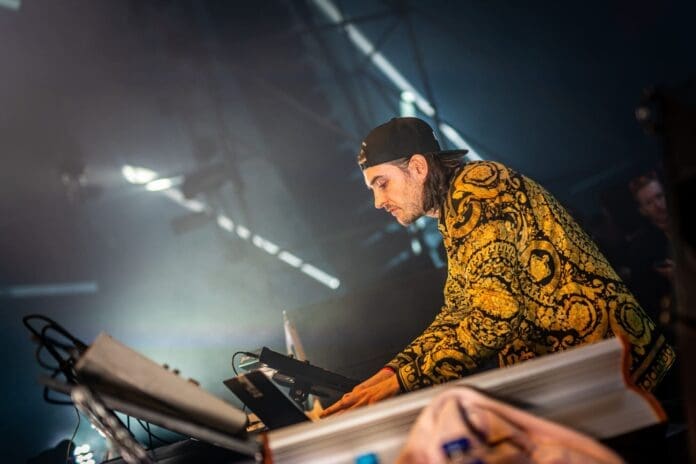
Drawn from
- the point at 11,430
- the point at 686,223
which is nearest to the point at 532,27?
the point at 686,223

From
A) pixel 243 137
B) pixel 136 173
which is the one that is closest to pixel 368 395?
pixel 243 137

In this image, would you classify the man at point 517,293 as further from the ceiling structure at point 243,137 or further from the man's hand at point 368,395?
the ceiling structure at point 243,137

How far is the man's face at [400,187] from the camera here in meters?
2.15

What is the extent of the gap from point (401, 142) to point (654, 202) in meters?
3.43

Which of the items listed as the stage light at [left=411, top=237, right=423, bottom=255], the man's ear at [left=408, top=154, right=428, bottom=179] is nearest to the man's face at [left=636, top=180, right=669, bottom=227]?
the stage light at [left=411, top=237, right=423, bottom=255]

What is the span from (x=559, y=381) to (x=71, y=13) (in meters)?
9.32

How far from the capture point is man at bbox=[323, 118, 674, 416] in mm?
1608

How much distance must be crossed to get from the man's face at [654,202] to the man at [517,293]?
3301 millimetres

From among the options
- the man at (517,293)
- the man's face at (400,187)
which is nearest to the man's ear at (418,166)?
the man's face at (400,187)

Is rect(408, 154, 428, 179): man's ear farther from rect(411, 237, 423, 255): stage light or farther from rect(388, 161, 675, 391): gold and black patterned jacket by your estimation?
rect(411, 237, 423, 255): stage light

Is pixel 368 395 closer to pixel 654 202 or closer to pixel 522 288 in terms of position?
pixel 522 288

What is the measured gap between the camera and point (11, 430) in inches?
279

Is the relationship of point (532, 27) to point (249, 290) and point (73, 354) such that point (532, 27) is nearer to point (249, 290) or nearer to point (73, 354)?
point (249, 290)

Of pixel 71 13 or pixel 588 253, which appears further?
pixel 71 13
